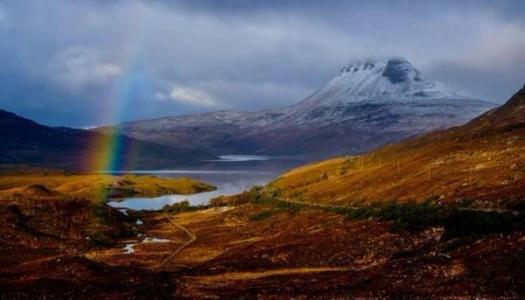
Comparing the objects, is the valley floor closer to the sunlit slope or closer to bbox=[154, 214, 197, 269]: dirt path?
bbox=[154, 214, 197, 269]: dirt path

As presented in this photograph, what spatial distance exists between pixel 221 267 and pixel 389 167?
8451cm

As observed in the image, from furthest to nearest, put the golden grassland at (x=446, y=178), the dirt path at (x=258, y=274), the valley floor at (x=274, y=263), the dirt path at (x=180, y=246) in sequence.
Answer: the golden grassland at (x=446, y=178) < the dirt path at (x=180, y=246) < the dirt path at (x=258, y=274) < the valley floor at (x=274, y=263)

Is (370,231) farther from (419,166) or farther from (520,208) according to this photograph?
(419,166)

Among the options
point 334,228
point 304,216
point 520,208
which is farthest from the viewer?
point 304,216

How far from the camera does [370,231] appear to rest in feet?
219

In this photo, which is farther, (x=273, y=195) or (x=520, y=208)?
(x=273, y=195)

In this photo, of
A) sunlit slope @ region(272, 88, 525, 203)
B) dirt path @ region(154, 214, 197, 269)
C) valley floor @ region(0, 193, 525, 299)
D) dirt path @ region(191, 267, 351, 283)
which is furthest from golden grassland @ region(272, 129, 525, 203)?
dirt path @ region(154, 214, 197, 269)

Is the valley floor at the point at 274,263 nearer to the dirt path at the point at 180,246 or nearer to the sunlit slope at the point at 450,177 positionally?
the dirt path at the point at 180,246

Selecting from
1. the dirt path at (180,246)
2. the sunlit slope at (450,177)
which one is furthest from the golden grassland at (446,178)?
the dirt path at (180,246)

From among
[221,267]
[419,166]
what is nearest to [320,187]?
[419,166]

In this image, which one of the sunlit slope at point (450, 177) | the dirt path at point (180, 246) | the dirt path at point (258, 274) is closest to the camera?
the dirt path at point (258, 274)

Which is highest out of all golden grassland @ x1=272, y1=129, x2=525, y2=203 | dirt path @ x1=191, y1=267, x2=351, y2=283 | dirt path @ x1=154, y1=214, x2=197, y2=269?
golden grassland @ x1=272, y1=129, x2=525, y2=203

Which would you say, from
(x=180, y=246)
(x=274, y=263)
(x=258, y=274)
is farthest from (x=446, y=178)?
(x=258, y=274)

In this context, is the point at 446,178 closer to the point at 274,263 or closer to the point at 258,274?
the point at 274,263
